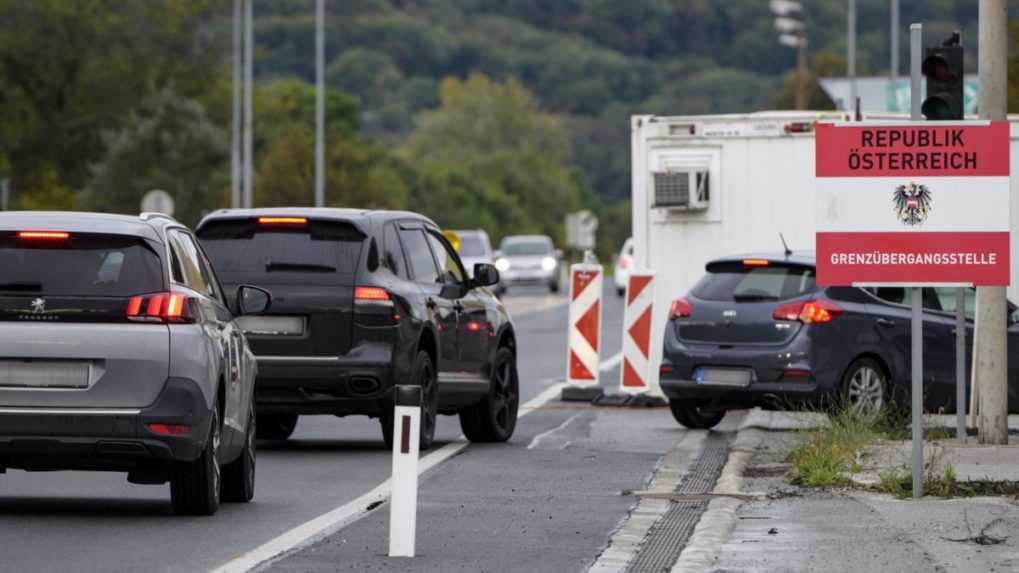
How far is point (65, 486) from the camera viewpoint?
14.0 meters

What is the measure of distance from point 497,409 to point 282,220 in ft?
8.39

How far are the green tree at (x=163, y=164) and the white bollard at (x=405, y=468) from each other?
65.5m

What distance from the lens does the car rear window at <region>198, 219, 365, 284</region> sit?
645 inches

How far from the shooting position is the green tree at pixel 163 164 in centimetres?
7600

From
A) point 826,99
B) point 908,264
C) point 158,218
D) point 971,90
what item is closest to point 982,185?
point 908,264

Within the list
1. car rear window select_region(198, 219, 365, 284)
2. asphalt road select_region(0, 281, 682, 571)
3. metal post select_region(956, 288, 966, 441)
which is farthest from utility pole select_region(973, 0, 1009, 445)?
car rear window select_region(198, 219, 365, 284)

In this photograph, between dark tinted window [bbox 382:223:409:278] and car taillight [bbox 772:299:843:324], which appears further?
car taillight [bbox 772:299:843:324]

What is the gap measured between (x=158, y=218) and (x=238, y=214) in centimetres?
433

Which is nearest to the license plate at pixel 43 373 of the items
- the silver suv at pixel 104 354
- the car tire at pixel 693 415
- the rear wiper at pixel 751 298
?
the silver suv at pixel 104 354

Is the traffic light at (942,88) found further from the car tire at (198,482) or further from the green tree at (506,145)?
the green tree at (506,145)

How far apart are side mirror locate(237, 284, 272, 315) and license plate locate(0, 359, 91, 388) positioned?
1684 mm

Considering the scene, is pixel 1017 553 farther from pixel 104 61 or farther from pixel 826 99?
pixel 826 99

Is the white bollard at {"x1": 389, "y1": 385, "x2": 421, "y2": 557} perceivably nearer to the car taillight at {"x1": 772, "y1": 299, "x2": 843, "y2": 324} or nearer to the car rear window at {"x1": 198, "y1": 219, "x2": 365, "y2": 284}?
the car rear window at {"x1": 198, "y1": 219, "x2": 365, "y2": 284}

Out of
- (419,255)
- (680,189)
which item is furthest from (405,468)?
A: (680,189)
